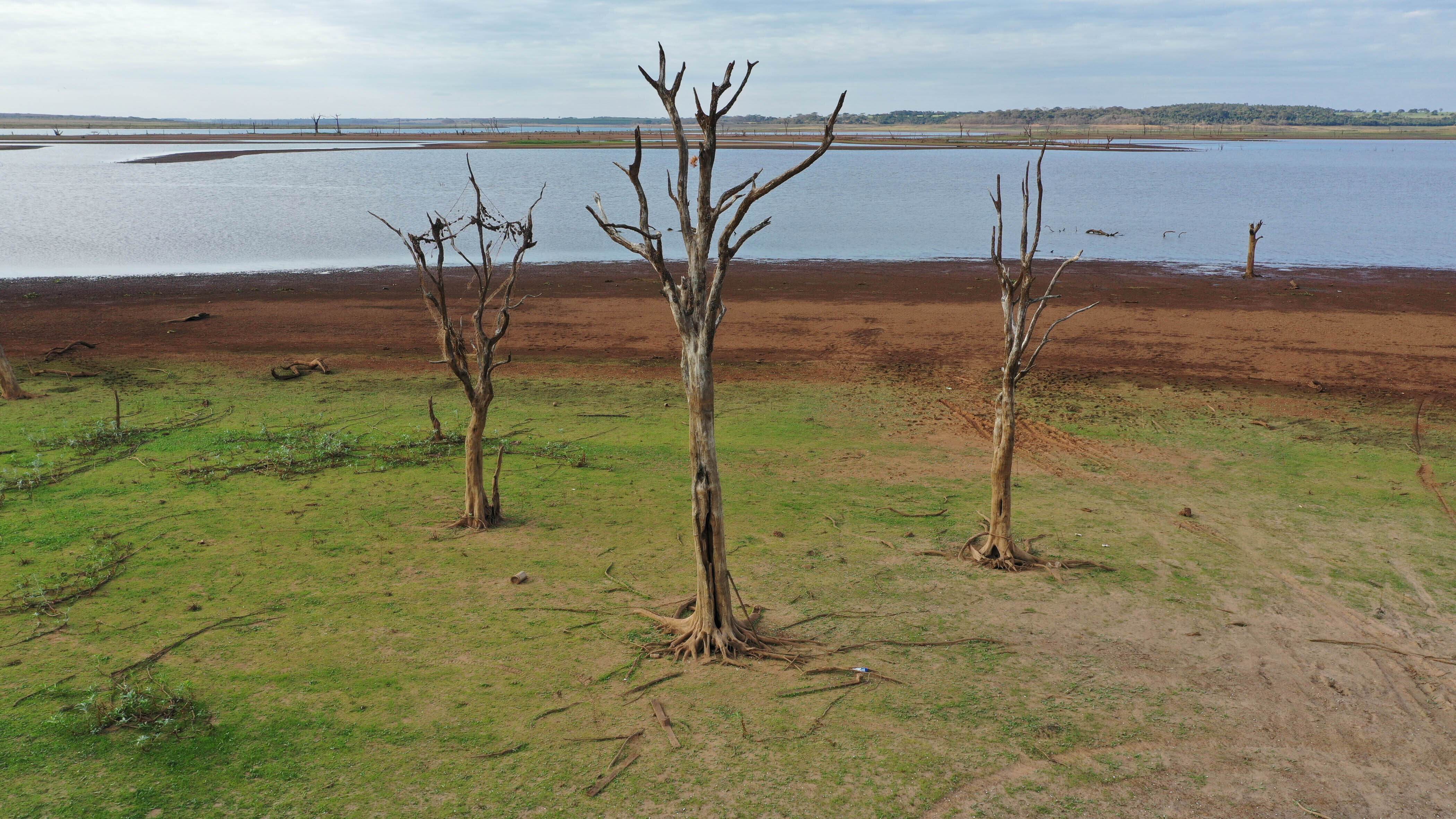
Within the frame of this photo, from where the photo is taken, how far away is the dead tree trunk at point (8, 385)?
682 inches

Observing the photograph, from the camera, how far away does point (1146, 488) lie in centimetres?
1359

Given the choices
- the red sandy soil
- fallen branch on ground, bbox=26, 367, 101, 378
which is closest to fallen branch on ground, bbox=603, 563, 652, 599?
the red sandy soil

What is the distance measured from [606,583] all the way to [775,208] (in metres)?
54.4

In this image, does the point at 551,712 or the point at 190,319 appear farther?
the point at 190,319

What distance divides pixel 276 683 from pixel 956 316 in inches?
849

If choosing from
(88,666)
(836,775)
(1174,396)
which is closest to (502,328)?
(88,666)

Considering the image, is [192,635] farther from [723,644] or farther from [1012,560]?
[1012,560]

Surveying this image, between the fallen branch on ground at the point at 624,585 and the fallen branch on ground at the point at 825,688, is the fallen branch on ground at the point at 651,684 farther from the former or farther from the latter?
the fallen branch on ground at the point at 624,585

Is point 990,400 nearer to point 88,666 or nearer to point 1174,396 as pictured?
point 1174,396

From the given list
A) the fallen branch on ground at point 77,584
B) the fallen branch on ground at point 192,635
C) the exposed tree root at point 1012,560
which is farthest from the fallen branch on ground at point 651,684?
the fallen branch on ground at point 77,584

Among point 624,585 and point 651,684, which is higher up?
point 624,585

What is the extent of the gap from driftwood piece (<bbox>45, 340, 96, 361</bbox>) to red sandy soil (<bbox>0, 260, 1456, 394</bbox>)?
43 centimetres

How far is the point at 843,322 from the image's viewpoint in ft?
84.1

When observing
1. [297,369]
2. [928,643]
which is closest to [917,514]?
[928,643]
